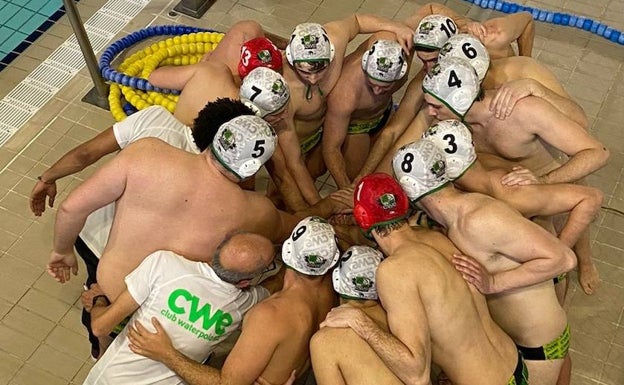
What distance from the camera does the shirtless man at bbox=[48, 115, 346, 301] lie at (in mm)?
3346

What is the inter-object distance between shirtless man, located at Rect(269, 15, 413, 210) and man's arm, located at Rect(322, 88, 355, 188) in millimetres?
62

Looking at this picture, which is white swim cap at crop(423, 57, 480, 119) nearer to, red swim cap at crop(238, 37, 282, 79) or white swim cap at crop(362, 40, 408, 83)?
white swim cap at crop(362, 40, 408, 83)

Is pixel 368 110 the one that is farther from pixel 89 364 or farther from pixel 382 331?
pixel 89 364

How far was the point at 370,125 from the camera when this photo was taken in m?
4.70

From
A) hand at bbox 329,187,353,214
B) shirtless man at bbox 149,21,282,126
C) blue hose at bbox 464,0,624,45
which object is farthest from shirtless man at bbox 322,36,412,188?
blue hose at bbox 464,0,624,45

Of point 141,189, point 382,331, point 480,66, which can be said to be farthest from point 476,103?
point 141,189

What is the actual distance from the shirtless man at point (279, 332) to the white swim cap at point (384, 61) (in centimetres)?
106

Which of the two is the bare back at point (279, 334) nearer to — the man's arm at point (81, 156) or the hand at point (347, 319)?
the hand at point (347, 319)

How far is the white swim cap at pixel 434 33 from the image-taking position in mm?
4152

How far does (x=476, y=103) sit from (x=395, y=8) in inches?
99.7

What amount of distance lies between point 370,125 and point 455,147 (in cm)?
125

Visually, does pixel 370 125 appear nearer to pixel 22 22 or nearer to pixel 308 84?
pixel 308 84

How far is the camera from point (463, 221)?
3408 millimetres

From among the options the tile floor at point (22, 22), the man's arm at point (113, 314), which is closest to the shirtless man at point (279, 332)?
the man's arm at point (113, 314)
